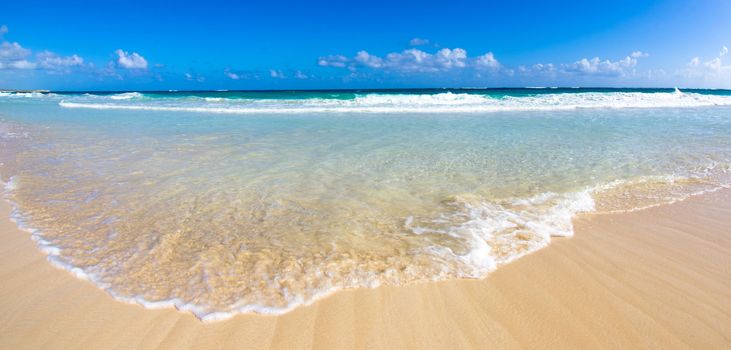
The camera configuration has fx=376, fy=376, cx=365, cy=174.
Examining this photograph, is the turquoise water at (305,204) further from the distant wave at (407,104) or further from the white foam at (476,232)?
the distant wave at (407,104)

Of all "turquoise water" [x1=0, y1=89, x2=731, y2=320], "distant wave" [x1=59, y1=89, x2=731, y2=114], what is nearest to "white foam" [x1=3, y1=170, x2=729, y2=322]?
"turquoise water" [x1=0, y1=89, x2=731, y2=320]

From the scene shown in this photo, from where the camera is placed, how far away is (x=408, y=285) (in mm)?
2775

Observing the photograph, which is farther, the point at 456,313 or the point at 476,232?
the point at 476,232

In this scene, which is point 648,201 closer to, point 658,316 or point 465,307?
point 658,316

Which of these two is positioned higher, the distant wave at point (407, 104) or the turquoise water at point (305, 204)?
the distant wave at point (407, 104)

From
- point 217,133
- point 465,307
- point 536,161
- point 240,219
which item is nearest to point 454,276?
point 465,307

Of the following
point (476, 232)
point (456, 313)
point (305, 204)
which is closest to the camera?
point (456, 313)

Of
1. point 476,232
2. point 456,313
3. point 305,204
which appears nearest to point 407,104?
point 305,204

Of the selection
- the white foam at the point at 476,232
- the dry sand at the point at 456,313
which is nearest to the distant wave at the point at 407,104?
the white foam at the point at 476,232

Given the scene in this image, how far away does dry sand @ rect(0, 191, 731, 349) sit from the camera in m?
2.21

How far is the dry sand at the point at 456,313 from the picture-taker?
221cm

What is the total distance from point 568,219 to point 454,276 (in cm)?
190

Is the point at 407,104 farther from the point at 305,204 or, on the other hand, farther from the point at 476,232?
the point at 476,232

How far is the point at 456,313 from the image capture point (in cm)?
247
